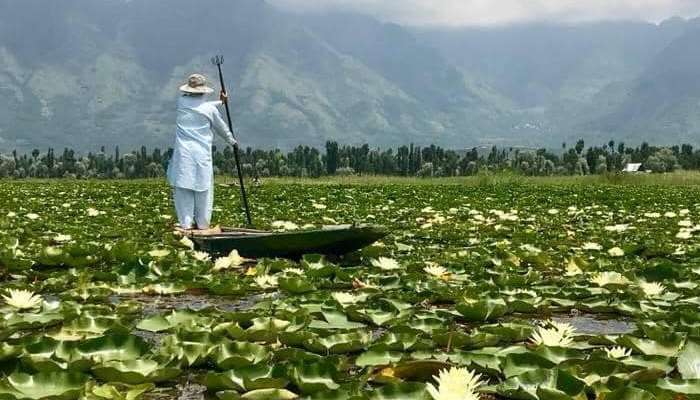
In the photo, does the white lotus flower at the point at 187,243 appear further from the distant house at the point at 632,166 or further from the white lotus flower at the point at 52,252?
the distant house at the point at 632,166

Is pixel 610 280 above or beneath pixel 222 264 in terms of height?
above

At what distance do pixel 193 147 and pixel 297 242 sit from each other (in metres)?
3.08

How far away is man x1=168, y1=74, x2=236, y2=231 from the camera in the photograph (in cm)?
1004

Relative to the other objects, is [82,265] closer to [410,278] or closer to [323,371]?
[410,278]

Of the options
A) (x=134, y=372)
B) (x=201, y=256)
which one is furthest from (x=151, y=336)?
(x=201, y=256)

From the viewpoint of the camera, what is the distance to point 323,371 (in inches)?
122

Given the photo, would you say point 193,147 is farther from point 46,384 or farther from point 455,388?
point 455,388

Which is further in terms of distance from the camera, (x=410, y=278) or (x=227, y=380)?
(x=410, y=278)

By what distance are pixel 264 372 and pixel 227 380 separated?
157 mm

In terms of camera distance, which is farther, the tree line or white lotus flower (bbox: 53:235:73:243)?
the tree line

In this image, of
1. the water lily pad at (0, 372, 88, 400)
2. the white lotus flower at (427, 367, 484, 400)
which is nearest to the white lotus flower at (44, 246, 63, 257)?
the water lily pad at (0, 372, 88, 400)

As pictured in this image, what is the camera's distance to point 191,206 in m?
10.4

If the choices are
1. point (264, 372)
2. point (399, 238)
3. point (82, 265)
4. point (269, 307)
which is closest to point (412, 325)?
point (269, 307)

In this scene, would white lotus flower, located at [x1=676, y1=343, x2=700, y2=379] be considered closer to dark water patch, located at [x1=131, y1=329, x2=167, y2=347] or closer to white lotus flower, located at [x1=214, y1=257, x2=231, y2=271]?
dark water patch, located at [x1=131, y1=329, x2=167, y2=347]
